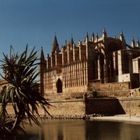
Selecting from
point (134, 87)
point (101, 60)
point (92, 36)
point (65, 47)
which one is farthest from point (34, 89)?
point (65, 47)

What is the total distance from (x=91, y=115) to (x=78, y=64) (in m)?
22.0

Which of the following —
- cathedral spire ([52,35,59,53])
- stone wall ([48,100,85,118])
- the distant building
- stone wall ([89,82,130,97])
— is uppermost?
cathedral spire ([52,35,59,53])

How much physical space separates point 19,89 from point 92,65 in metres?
56.7

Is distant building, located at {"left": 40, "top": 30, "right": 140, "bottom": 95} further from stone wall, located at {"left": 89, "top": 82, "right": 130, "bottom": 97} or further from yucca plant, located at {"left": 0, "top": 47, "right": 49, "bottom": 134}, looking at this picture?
yucca plant, located at {"left": 0, "top": 47, "right": 49, "bottom": 134}

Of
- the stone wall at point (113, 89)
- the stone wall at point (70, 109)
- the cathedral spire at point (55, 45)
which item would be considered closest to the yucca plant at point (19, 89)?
the stone wall at point (70, 109)

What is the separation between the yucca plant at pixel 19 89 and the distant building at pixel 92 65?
43914 mm

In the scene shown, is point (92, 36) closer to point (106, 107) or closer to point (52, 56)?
point (52, 56)

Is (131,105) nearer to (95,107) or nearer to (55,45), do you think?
(95,107)

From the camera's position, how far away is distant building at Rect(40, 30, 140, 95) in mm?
60003

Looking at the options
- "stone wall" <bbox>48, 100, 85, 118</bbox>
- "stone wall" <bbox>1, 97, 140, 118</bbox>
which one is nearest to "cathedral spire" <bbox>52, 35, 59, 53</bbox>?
"stone wall" <bbox>48, 100, 85, 118</bbox>

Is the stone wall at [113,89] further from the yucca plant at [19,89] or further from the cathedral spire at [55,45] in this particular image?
the yucca plant at [19,89]

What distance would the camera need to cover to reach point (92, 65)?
224 feet

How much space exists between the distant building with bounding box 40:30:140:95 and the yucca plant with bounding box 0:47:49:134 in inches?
1729

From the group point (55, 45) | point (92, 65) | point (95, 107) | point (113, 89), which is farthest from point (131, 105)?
point (55, 45)
